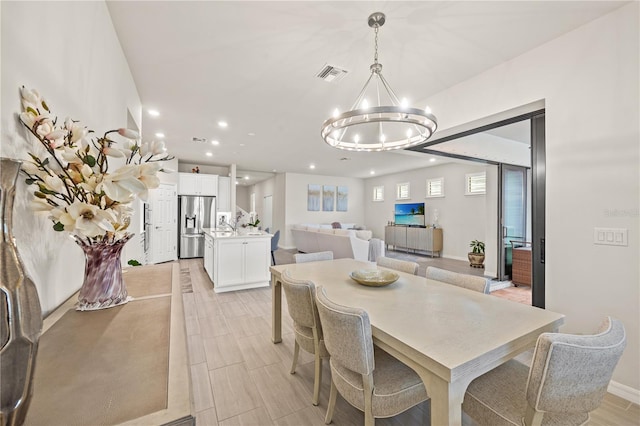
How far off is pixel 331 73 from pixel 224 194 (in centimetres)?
649

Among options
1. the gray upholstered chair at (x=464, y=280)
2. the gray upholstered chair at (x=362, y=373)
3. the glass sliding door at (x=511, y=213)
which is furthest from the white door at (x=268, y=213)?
the gray upholstered chair at (x=362, y=373)

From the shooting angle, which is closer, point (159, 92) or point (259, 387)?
point (259, 387)

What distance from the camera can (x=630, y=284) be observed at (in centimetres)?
192

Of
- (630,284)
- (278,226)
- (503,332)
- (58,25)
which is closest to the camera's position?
(58,25)

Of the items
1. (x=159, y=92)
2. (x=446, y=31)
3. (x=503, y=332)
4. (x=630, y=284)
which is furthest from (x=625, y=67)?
(x=159, y=92)

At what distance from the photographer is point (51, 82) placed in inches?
41.9

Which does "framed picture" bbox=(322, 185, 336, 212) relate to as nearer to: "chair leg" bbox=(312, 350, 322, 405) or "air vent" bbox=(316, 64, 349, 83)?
"air vent" bbox=(316, 64, 349, 83)

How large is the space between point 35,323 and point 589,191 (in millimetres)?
3145

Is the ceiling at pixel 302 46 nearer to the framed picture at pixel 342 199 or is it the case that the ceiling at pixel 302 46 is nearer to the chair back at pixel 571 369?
the chair back at pixel 571 369

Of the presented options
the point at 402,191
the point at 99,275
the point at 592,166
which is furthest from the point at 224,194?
the point at 592,166

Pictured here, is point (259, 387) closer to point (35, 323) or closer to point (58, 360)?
point (58, 360)

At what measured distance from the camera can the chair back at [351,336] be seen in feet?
4.21

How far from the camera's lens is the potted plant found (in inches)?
251

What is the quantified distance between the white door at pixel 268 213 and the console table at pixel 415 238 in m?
4.60
